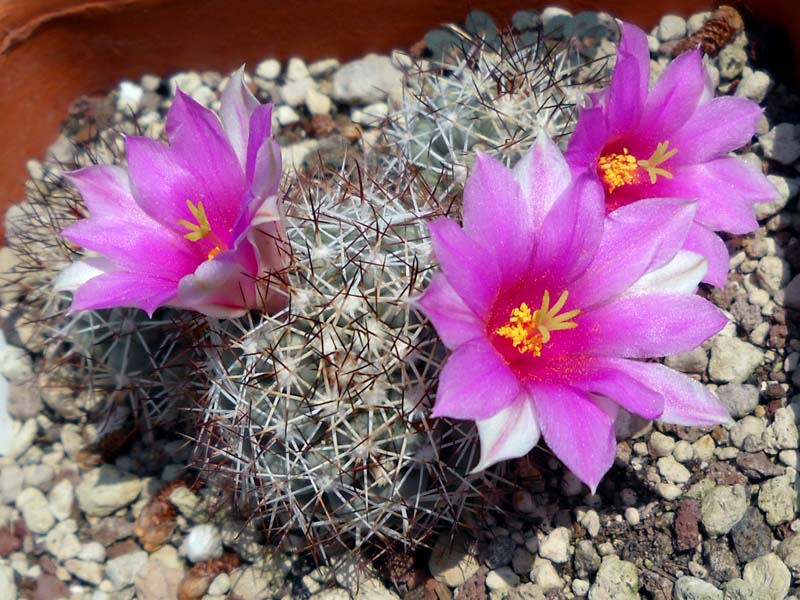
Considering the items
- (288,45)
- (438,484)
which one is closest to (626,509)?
(438,484)

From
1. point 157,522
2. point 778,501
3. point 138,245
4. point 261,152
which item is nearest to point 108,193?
point 138,245

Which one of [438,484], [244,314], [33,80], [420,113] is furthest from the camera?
[33,80]

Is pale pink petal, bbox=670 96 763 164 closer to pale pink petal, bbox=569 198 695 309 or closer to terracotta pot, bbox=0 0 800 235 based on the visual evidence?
pale pink petal, bbox=569 198 695 309

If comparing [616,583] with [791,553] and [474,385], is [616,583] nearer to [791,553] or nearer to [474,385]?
[791,553]

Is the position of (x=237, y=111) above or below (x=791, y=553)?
above

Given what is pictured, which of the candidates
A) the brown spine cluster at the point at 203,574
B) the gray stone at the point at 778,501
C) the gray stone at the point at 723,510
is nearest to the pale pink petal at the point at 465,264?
the gray stone at the point at 723,510

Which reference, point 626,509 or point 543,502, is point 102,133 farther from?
point 626,509
